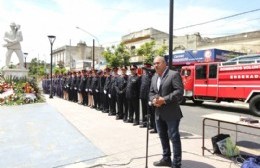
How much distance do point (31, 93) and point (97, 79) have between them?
5724mm

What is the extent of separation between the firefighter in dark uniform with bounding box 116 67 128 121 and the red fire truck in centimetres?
600

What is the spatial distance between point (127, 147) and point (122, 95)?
429cm

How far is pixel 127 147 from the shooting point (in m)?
7.30

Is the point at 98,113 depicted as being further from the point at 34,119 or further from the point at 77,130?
the point at 77,130

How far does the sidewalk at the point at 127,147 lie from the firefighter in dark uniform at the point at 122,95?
21.4 inches

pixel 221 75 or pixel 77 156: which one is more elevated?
pixel 221 75

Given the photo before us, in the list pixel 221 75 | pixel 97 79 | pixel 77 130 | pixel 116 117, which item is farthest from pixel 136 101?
pixel 221 75

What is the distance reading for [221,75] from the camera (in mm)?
15977

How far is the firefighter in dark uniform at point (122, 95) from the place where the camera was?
11.3m

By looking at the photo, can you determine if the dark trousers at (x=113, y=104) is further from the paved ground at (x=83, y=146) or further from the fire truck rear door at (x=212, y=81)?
the fire truck rear door at (x=212, y=81)

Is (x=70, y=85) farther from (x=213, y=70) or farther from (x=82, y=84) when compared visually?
(x=213, y=70)

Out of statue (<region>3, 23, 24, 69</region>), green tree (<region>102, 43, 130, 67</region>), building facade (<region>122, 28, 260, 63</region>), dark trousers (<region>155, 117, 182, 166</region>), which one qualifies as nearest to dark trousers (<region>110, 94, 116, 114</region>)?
dark trousers (<region>155, 117, 182, 166</region>)

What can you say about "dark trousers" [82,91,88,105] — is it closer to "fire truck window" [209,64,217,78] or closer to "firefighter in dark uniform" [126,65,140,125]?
"firefighter in dark uniform" [126,65,140,125]

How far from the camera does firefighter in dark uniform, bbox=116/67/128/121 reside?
11312mm
